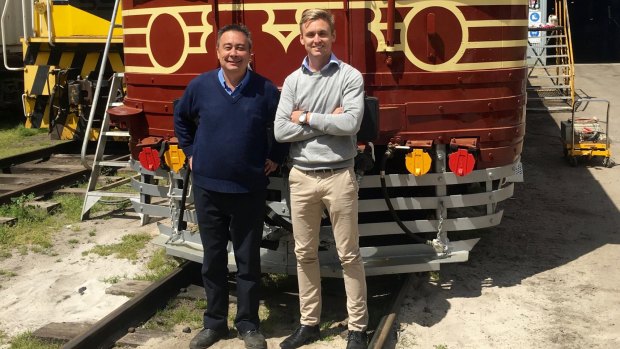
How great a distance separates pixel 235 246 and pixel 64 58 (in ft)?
24.6

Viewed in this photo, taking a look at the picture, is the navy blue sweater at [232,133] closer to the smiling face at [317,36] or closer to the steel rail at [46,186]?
the smiling face at [317,36]

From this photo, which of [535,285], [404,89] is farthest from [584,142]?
[404,89]

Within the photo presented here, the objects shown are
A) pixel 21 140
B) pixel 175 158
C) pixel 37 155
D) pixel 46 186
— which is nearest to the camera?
pixel 175 158

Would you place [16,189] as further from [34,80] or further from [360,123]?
[360,123]

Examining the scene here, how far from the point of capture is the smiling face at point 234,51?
155 inches

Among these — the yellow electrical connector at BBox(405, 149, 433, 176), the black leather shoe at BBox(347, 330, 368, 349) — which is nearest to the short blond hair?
the yellow electrical connector at BBox(405, 149, 433, 176)

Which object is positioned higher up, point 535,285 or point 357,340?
point 357,340

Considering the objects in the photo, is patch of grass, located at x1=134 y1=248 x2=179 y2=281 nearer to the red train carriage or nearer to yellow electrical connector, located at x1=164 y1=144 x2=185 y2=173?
the red train carriage

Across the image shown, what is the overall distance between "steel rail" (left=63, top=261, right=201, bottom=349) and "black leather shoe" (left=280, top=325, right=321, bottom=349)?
0.99 m

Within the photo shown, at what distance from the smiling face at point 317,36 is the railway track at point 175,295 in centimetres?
163

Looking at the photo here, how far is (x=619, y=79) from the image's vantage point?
58.7 feet

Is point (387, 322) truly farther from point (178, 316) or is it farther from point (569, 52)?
point (569, 52)

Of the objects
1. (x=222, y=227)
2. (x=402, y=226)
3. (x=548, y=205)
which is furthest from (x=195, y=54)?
(x=548, y=205)

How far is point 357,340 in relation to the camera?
13.2ft
